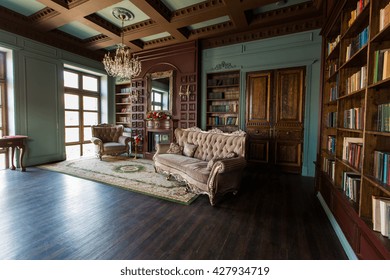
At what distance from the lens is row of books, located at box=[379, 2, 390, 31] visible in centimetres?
139

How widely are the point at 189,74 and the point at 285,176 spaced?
376 centimetres

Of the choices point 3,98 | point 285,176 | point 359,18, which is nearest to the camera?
point 359,18

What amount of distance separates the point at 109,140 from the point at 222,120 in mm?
3777

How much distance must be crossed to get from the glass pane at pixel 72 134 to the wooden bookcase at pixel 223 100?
4.48 meters

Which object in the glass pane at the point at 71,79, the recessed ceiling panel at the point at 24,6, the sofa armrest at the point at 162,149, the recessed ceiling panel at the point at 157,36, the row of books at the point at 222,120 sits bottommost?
the sofa armrest at the point at 162,149

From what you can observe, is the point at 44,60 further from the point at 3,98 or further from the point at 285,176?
the point at 285,176

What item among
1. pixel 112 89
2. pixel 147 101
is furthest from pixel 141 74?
pixel 112 89

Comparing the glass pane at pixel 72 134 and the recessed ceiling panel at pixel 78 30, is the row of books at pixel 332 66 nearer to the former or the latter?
the recessed ceiling panel at pixel 78 30

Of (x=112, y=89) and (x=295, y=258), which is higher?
(x=112, y=89)

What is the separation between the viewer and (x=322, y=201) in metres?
2.82

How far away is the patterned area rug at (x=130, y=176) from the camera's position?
3.20 m

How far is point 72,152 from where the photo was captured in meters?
6.35

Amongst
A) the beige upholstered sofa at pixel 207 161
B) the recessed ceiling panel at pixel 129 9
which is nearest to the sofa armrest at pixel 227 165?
the beige upholstered sofa at pixel 207 161

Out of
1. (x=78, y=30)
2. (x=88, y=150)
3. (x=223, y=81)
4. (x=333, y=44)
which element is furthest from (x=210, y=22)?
(x=88, y=150)
